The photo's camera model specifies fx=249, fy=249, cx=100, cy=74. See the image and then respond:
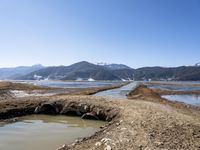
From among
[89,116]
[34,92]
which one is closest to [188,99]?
[89,116]

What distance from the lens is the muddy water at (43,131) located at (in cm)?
1727

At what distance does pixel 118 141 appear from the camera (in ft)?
47.7

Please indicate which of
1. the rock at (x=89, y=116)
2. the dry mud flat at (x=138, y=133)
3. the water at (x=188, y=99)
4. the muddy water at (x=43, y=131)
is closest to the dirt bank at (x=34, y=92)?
the water at (x=188, y=99)

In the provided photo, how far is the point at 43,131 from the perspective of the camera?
21641mm

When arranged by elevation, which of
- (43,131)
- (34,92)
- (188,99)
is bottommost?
(43,131)

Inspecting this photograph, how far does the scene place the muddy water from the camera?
17.3 m

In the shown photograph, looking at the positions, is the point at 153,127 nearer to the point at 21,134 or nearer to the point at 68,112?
the point at 21,134

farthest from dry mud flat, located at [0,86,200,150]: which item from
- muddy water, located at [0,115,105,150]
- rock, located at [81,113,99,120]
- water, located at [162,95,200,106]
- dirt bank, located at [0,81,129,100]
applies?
dirt bank, located at [0,81,129,100]

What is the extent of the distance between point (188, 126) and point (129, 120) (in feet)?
16.0

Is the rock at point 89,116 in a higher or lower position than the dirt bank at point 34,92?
lower

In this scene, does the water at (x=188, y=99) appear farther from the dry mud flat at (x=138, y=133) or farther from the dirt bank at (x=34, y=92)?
the dry mud flat at (x=138, y=133)

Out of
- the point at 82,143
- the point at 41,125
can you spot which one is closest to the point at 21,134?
the point at 41,125

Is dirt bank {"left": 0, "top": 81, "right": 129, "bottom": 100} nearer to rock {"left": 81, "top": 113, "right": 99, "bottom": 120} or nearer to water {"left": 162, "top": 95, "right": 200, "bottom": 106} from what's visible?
water {"left": 162, "top": 95, "right": 200, "bottom": 106}

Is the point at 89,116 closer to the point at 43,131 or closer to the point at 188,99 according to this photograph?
the point at 43,131
